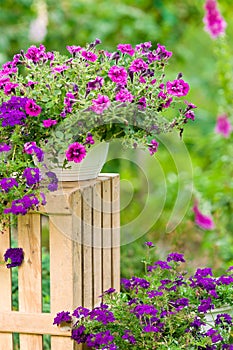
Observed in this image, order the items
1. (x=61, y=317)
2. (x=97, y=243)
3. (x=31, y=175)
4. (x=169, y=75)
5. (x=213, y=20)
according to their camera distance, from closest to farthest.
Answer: (x=31, y=175)
(x=61, y=317)
(x=97, y=243)
(x=213, y=20)
(x=169, y=75)

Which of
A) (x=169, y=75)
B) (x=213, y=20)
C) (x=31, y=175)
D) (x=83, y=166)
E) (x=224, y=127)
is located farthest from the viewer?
(x=169, y=75)

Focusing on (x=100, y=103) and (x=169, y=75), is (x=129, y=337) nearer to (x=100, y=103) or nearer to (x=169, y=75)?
(x=100, y=103)

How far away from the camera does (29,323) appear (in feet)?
8.73

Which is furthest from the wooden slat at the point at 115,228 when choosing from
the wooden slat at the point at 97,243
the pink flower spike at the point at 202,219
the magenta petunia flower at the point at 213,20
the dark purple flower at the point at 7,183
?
the magenta petunia flower at the point at 213,20

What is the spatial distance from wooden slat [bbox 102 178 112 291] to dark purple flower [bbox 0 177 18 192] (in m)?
0.50

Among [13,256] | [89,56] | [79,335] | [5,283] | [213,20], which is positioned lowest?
[79,335]

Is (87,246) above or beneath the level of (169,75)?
beneath

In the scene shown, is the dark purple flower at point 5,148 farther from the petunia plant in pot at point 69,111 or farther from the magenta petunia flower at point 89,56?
the magenta petunia flower at point 89,56

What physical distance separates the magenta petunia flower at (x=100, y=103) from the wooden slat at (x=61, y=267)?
404 millimetres

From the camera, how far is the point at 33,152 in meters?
2.42

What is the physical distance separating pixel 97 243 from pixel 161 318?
44 centimetres

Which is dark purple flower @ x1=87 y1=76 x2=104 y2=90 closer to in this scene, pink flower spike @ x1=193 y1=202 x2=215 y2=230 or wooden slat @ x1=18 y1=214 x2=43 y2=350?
wooden slat @ x1=18 y1=214 x2=43 y2=350

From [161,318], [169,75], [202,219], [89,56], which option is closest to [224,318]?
[161,318]

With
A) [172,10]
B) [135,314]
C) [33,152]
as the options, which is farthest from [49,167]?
[172,10]
